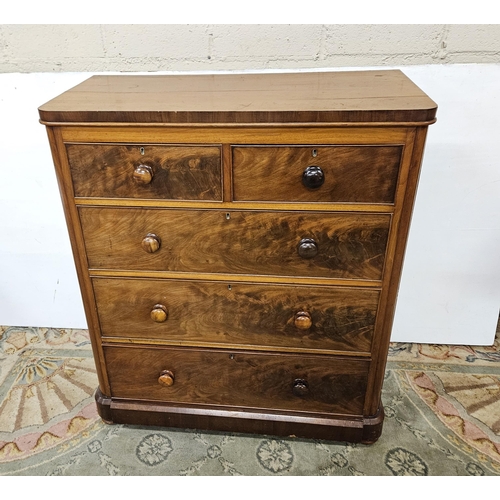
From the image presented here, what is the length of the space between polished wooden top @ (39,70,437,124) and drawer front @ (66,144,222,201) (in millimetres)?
77

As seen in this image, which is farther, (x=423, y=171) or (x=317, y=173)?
(x=423, y=171)

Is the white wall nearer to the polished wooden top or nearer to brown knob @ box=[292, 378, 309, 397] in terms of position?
the polished wooden top

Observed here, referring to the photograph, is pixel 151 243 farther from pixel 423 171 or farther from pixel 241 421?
pixel 423 171

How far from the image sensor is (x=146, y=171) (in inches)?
45.0

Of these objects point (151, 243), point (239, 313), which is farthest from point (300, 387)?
point (151, 243)

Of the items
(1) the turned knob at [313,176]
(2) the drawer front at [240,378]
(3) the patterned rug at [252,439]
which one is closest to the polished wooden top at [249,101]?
(1) the turned knob at [313,176]

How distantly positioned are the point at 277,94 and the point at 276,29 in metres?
0.44

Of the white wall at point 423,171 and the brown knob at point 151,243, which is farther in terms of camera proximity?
the white wall at point 423,171

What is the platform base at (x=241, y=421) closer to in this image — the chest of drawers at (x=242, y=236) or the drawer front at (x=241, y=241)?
the chest of drawers at (x=242, y=236)

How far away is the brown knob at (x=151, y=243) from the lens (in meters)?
1.23

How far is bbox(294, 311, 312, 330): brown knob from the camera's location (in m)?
1.29

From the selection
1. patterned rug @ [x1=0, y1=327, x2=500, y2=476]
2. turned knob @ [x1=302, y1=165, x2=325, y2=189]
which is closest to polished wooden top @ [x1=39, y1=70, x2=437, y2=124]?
turned knob @ [x1=302, y1=165, x2=325, y2=189]

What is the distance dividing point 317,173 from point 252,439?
940 millimetres

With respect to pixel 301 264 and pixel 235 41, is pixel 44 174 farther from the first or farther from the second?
pixel 301 264
